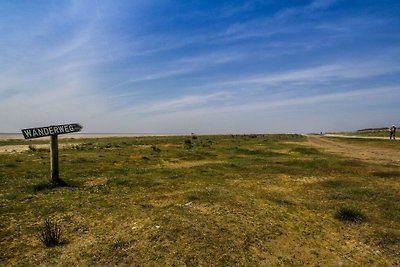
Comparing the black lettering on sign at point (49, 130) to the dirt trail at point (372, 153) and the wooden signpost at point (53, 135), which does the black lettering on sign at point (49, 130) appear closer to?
the wooden signpost at point (53, 135)

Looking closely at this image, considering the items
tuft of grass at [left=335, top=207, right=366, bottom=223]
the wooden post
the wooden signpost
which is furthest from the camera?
the wooden post

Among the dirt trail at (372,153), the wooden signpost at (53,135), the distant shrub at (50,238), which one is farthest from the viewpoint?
the dirt trail at (372,153)

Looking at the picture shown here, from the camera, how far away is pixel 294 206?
1374 cm

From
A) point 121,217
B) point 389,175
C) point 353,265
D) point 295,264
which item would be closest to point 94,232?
point 121,217

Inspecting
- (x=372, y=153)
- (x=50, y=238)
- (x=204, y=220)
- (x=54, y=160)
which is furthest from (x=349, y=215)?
(x=372, y=153)

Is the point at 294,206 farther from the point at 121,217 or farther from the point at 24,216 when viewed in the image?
the point at 24,216

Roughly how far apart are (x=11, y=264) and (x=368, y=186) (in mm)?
16610

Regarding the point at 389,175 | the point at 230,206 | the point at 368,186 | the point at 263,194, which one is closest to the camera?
the point at 230,206

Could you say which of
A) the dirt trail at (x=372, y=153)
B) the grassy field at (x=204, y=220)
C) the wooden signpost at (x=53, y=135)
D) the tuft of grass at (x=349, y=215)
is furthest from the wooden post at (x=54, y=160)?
the dirt trail at (x=372, y=153)

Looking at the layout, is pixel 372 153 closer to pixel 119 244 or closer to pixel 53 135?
pixel 53 135

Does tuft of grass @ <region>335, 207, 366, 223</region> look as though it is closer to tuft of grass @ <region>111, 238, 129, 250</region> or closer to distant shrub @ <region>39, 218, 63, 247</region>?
tuft of grass @ <region>111, 238, 129, 250</region>

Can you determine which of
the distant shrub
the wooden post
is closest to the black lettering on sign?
the wooden post

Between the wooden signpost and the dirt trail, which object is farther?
the dirt trail

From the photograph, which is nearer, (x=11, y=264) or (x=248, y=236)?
(x=11, y=264)
